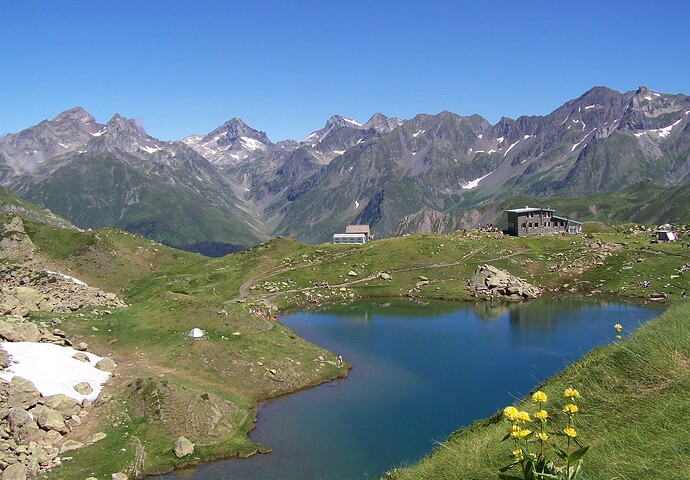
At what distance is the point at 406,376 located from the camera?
69.2 meters

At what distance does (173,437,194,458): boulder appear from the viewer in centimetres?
4584

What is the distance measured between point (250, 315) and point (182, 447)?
Answer: 35.7 meters

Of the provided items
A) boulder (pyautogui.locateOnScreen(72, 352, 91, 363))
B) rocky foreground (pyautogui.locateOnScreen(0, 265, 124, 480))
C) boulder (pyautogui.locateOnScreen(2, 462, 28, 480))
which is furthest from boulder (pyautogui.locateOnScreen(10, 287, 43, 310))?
boulder (pyautogui.locateOnScreen(2, 462, 28, 480))

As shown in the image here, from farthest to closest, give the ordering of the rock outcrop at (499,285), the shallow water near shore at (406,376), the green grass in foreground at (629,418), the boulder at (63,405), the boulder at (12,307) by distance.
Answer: the rock outcrop at (499,285) < the boulder at (12,307) < the boulder at (63,405) < the shallow water near shore at (406,376) < the green grass in foreground at (629,418)

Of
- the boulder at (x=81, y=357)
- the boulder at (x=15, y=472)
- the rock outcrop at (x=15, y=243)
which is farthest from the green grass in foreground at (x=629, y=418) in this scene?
A: the rock outcrop at (x=15, y=243)

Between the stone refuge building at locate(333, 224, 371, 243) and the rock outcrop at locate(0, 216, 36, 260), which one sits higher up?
the rock outcrop at locate(0, 216, 36, 260)

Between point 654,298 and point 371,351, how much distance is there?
64495 mm

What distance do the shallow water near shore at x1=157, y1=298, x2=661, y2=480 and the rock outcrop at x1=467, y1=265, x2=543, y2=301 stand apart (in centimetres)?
560

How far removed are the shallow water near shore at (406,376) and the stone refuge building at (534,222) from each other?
4976cm

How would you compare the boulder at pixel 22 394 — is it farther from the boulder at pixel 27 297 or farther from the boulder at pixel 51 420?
the boulder at pixel 27 297

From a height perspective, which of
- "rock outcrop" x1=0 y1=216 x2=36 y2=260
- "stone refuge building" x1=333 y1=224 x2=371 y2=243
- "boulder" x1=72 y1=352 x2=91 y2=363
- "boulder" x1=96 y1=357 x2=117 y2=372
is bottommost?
"boulder" x1=96 y1=357 x2=117 y2=372

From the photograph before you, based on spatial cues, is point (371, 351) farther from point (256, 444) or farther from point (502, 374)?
point (256, 444)

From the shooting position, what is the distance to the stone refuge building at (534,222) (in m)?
162

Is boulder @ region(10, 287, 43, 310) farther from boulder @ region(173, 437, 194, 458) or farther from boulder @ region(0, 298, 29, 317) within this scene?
boulder @ region(173, 437, 194, 458)
